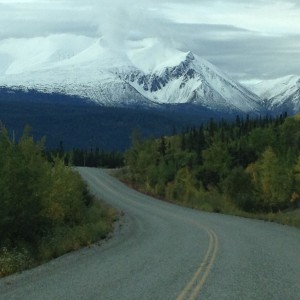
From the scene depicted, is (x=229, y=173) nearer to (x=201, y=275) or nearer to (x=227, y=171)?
(x=227, y=171)

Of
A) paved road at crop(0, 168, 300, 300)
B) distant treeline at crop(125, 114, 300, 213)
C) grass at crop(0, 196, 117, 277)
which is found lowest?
distant treeline at crop(125, 114, 300, 213)

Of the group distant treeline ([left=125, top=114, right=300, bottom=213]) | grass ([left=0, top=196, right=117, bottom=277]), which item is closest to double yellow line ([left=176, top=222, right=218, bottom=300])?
grass ([left=0, top=196, right=117, bottom=277])

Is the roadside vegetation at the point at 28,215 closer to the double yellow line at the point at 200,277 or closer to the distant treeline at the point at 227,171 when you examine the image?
the double yellow line at the point at 200,277

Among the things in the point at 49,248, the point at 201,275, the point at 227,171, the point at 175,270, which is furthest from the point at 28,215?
the point at 227,171

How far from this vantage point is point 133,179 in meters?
94.5

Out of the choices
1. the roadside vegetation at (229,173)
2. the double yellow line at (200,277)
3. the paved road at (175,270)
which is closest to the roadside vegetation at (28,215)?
the paved road at (175,270)

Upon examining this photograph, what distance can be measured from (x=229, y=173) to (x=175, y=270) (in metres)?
57.0

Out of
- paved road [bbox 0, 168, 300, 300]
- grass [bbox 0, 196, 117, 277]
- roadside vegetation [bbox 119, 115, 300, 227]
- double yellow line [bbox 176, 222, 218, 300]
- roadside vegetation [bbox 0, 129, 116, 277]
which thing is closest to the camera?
double yellow line [bbox 176, 222, 218, 300]

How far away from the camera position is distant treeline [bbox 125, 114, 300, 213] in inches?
2435

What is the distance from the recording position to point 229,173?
2822 inches

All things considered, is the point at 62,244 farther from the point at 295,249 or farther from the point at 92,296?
the point at 92,296

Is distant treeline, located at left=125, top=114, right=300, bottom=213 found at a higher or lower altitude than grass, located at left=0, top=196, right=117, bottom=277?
lower

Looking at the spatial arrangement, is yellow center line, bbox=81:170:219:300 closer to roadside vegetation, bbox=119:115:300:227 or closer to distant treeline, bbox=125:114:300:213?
roadside vegetation, bbox=119:115:300:227

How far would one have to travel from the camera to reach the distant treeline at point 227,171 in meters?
61.8
